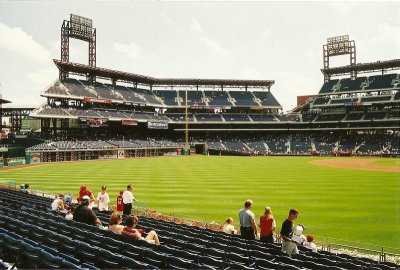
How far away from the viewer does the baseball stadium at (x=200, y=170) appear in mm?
8391

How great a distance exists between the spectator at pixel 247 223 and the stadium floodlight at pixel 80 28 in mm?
79254

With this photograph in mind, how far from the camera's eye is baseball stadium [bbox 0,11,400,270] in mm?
8391

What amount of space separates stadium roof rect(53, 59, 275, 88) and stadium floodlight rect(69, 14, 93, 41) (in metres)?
7.79

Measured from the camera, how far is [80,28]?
266 feet

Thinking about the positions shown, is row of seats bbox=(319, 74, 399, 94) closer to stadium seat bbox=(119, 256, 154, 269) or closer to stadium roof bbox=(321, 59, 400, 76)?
stadium roof bbox=(321, 59, 400, 76)

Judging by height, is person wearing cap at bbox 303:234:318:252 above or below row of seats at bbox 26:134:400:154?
below

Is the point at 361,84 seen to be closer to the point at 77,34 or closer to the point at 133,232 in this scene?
the point at 77,34

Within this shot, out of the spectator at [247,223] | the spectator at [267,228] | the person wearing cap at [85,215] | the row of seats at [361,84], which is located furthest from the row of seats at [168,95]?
the spectator at [267,228]

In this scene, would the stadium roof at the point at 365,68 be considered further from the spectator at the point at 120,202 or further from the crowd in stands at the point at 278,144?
the spectator at the point at 120,202

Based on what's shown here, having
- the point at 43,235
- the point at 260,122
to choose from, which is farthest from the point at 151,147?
the point at 43,235

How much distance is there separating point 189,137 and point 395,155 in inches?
1865

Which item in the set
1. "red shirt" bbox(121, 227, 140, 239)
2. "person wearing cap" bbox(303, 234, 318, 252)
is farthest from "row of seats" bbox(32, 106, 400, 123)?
"person wearing cap" bbox(303, 234, 318, 252)

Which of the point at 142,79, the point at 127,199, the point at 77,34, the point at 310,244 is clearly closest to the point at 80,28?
the point at 77,34

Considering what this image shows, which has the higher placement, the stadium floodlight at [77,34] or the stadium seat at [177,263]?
the stadium floodlight at [77,34]
